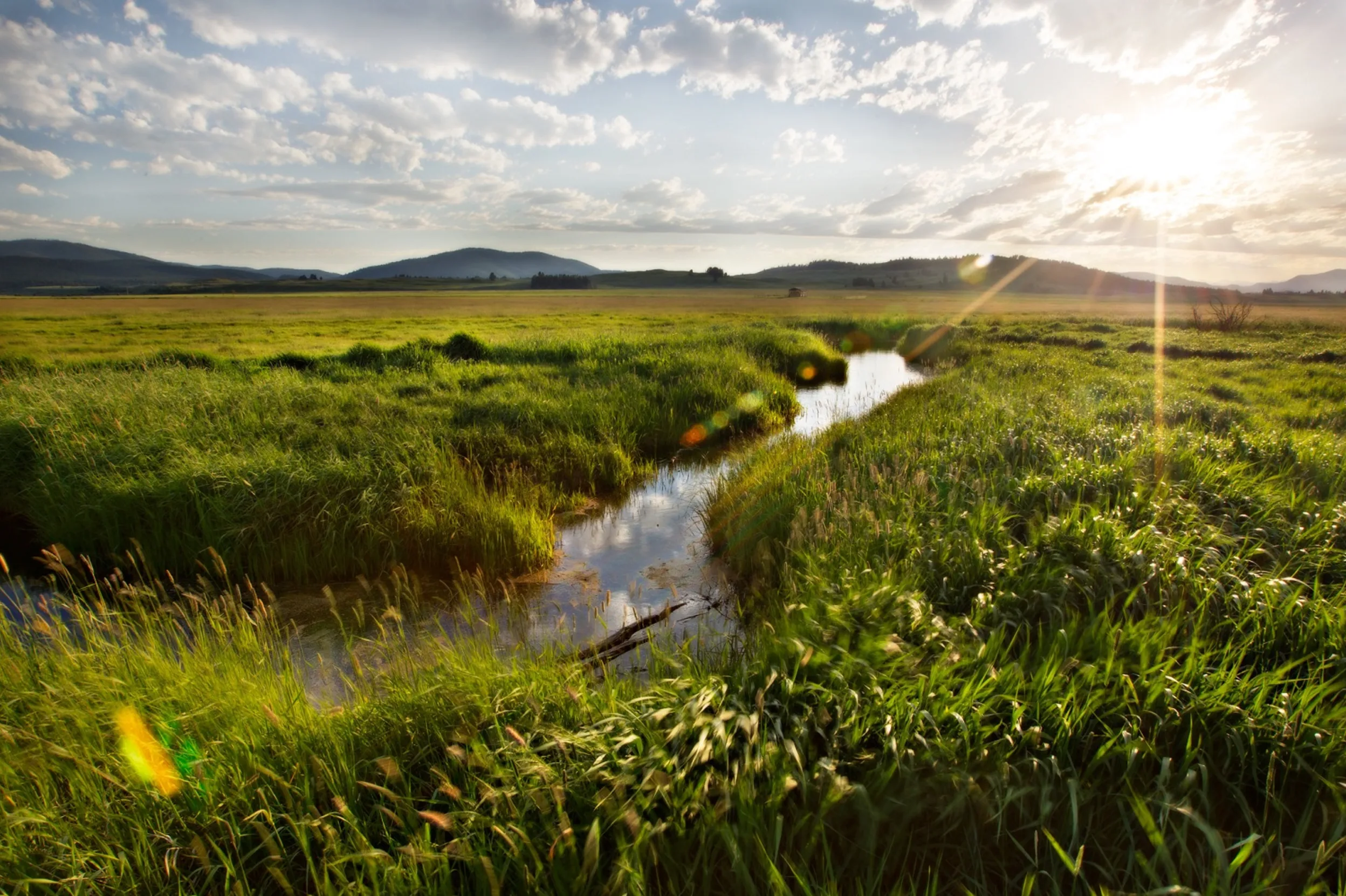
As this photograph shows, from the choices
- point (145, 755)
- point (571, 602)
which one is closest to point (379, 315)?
point (571, 602)

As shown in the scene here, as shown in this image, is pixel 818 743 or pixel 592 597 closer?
pixel 818 743

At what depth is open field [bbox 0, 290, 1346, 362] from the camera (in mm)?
25078

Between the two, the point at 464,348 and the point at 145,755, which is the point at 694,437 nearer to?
the point at 464,348

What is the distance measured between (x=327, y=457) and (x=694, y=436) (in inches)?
287

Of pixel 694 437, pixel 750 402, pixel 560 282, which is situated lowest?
pixel 694 437

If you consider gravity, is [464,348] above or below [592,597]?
above

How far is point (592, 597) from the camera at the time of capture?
6582mm

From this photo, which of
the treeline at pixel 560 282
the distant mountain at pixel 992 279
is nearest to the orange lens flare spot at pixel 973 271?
the distant mountain at pixel 992 279

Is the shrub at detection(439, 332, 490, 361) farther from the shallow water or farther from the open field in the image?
the shallow water

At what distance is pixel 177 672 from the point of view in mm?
3811

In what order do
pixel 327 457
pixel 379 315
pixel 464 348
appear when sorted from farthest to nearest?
pixel 379 315 → pixel 464 348 → pixel 327 457

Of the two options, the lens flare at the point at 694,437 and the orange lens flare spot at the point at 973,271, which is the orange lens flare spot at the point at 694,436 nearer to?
the lens flare at the point at 694,437

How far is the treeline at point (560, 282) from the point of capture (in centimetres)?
14062

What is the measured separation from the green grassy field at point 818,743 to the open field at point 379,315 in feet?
65.3
